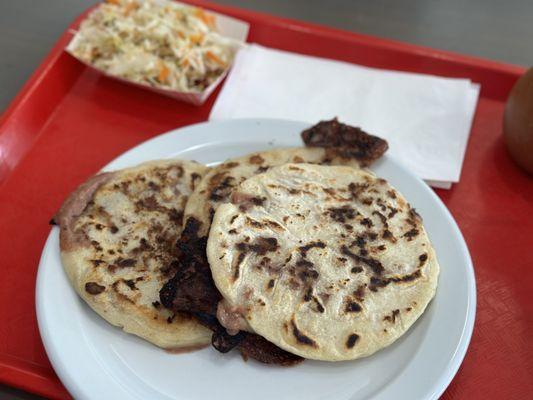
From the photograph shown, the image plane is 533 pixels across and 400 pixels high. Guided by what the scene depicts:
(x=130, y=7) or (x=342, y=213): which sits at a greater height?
(x=130, y=7)

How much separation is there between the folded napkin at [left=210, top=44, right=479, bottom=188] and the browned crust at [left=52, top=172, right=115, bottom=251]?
2.55ft

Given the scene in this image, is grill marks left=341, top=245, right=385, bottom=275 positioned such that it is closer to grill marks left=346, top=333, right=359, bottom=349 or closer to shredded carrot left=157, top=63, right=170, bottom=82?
grill marks left=346, top=333, right=359, bottom=349

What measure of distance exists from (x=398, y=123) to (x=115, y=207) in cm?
138

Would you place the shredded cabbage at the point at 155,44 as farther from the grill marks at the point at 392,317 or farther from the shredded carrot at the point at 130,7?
the grill marks at the point at 392,317

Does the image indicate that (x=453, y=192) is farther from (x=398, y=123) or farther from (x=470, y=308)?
(x=470, y=308)

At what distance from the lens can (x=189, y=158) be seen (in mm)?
2303

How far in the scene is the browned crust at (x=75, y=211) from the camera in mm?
1878

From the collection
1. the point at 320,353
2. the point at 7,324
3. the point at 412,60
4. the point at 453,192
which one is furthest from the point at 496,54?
the point at 7,324

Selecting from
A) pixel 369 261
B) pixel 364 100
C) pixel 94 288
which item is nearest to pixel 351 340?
pixel 369 261

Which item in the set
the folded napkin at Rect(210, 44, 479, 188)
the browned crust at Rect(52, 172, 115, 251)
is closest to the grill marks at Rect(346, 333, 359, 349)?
the browned crust at Rect(52, 172, 115, 251)

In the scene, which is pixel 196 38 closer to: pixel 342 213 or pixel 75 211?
pixel 75 211

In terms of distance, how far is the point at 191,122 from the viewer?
2.71m

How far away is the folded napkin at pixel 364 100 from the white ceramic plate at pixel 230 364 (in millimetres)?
789

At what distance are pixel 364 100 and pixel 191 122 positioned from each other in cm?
85
